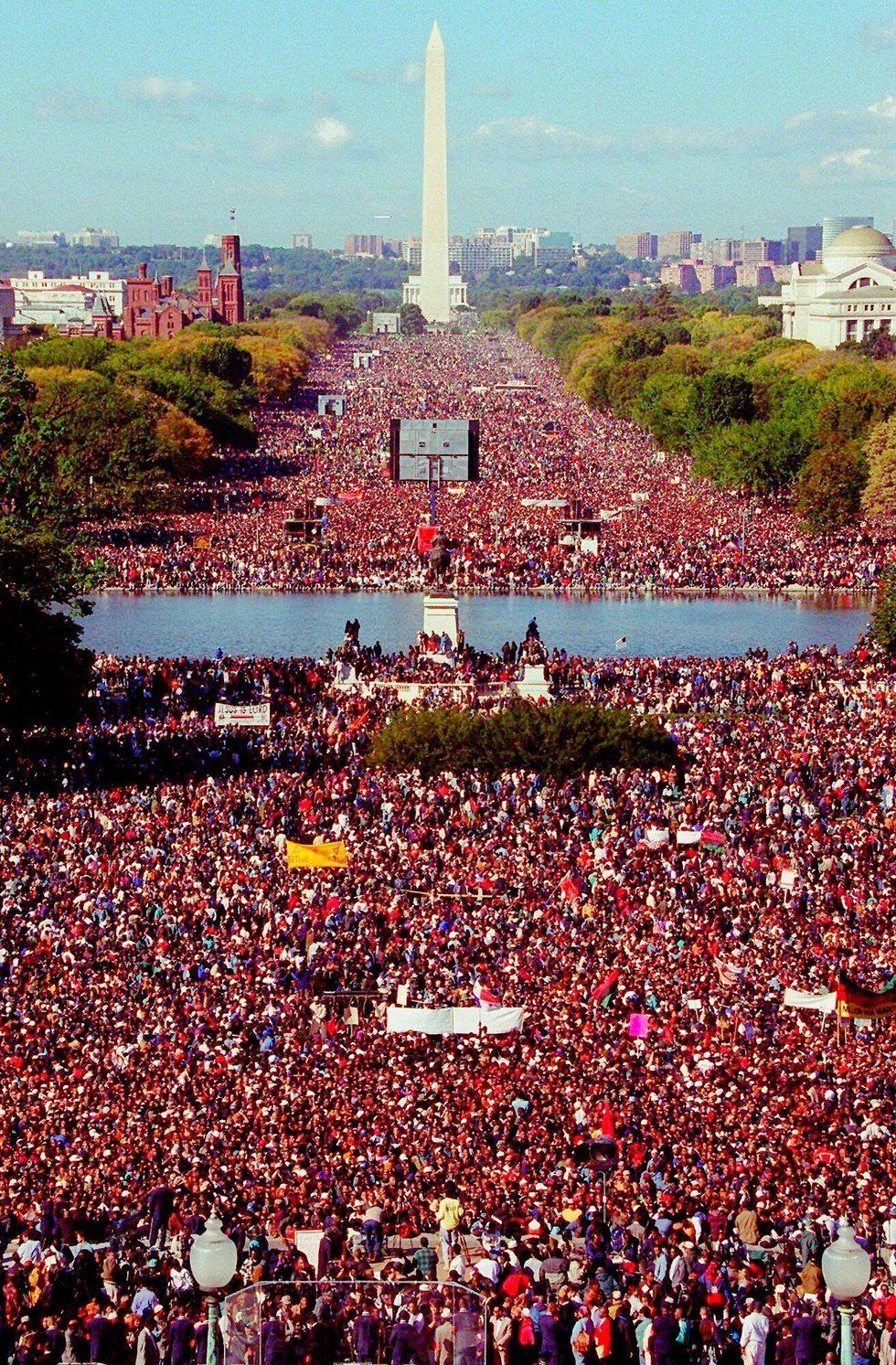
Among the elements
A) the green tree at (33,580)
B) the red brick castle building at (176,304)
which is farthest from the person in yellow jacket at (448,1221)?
the red brick castle building at (176,304)

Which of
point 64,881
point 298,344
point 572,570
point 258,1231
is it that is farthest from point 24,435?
point 298,344

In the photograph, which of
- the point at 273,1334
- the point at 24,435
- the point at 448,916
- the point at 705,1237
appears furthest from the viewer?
the point at 24,435

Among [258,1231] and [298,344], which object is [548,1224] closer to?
[258,1231]

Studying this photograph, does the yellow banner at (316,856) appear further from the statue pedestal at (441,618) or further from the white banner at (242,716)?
the statue pedestal at (441,618)

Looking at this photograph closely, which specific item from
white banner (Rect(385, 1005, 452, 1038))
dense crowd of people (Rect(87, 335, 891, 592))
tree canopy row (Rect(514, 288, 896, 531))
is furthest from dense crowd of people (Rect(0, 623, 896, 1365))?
tree canopy row (Rect(514, 288, 896, 531))

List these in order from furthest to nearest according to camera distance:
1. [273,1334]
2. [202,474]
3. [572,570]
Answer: [202,474]
[572,570]
[273,1334]

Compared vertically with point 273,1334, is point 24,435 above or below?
above

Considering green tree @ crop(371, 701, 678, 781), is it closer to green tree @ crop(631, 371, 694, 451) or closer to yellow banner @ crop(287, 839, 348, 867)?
yellow banner @ crop(287, 839, 348, 867)

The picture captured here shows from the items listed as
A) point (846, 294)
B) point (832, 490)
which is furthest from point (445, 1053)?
point (846, 294)
